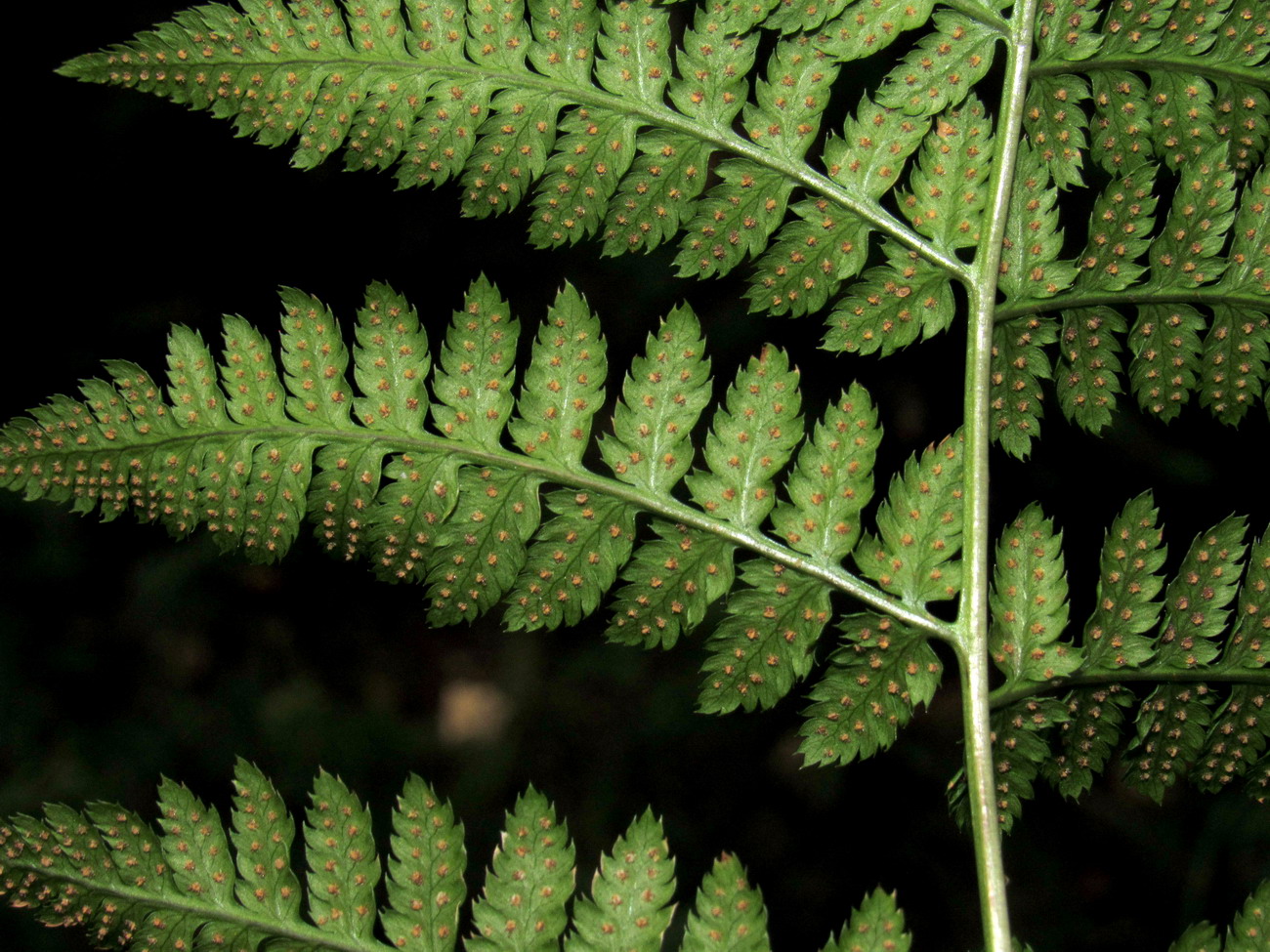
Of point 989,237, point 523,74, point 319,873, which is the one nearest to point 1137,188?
point 989,237

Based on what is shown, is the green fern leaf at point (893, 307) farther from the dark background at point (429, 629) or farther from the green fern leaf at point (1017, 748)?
the dark background at point (429, 629)

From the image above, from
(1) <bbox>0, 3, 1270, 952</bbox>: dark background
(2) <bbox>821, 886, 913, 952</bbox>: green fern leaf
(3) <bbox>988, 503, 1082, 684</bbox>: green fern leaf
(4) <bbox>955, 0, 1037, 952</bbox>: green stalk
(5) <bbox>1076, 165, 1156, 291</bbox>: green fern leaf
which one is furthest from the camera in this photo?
(1) <bbox>0, 3, 1270, 952</bbox>: dark background

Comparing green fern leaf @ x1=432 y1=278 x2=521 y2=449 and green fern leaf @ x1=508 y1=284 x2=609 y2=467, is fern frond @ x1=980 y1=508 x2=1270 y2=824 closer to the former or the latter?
green fern leaf @ x1=508 y1=284 x2=609 y2=467

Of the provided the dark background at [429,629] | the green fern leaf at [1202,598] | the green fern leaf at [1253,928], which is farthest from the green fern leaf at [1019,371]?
the dark background at [429,629]

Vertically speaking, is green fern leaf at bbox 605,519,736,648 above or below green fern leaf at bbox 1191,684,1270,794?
below

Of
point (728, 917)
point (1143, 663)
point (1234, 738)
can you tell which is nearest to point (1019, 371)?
point (1143, 663)

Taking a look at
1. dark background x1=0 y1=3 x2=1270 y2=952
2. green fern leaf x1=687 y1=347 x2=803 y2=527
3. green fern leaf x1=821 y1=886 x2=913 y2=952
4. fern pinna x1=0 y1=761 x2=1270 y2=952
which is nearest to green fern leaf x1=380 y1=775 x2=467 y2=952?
fern pinna x1=0 y1=761 x2=1270 y2=952
